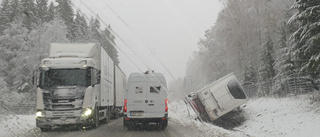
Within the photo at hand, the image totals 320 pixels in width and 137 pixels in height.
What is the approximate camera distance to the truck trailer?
746 inches

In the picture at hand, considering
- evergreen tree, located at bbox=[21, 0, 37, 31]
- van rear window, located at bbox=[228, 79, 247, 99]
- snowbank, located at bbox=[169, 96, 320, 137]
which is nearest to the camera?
snowbank, located at bbox=[169, 96, 320, 137]

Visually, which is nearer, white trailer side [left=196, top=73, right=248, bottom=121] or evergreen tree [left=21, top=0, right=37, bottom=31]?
white trailer side [left=196, top=73, right=248, bottom=121]

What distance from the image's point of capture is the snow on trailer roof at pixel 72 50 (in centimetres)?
1422

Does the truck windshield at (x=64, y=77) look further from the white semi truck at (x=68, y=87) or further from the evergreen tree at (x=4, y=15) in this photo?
the evergreen tree at (x=4, y=15)

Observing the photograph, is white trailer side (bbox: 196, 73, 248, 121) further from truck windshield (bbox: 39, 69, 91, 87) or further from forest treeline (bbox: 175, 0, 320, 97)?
truck windshield (bbox: 39, 69, 91, 87)

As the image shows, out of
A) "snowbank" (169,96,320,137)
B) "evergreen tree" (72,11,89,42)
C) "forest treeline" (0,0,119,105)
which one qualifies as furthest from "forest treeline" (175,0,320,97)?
"evergreen tree" (72,11,89,42)

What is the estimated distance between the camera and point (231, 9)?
1516 inches

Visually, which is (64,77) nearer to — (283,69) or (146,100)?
(146,100)

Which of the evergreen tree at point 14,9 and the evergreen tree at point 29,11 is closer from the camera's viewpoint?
the evergreen tree at point 14,9

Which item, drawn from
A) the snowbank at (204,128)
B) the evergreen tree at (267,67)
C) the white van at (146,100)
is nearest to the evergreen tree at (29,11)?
the evergreen tree at (267,67)

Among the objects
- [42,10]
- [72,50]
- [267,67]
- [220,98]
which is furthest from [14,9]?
[220,98]

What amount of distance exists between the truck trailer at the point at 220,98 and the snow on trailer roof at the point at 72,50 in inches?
327

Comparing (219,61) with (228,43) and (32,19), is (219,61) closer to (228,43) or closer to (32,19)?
(228,43)

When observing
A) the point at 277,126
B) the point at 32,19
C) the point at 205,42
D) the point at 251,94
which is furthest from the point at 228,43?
the point at 32,19
